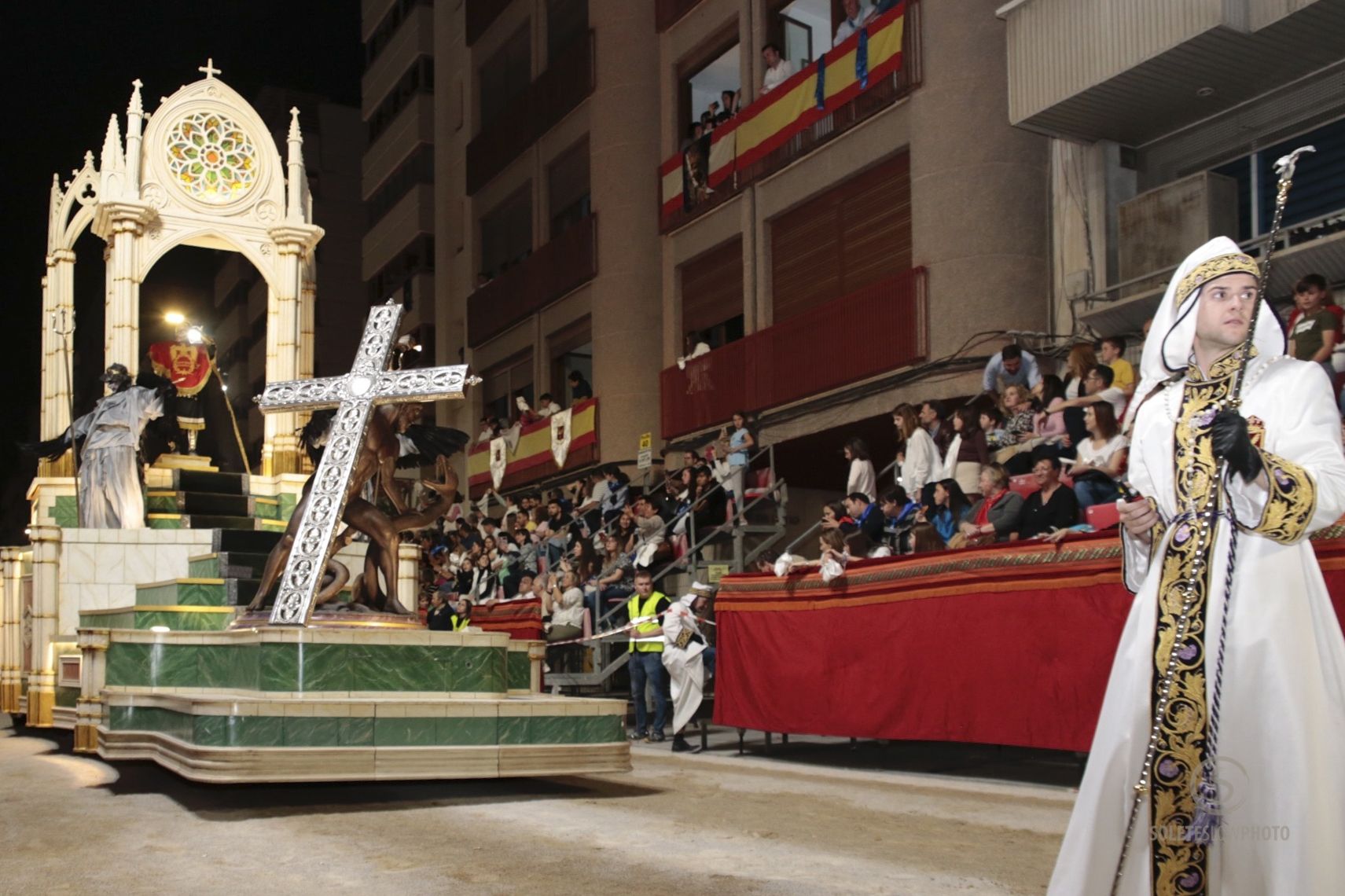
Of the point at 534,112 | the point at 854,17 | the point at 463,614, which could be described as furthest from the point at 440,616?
the point at 534,112

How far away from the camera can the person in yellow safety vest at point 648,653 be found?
559 inches

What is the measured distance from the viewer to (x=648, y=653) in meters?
14.3

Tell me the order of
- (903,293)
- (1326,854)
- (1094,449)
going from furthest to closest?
1. (903,293)
2. (1094,449)
3. (1326,854)

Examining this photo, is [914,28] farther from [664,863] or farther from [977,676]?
[664,863]

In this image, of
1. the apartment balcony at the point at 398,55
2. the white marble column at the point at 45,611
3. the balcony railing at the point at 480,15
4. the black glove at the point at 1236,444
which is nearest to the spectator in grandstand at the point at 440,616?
the white marble column at the point at 45,611

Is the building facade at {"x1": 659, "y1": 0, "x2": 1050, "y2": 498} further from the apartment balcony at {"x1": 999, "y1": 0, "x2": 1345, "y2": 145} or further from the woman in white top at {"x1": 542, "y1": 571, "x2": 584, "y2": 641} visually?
the woman in white top at {"x1": 542, "y1": 571, "x2": 584, "y2": 641}

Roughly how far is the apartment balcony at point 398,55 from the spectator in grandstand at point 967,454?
92.0 ft

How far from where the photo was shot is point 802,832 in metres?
7.45

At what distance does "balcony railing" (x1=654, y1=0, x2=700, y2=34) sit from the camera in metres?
26.4

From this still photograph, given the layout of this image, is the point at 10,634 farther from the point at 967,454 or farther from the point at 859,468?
the point at 967,454

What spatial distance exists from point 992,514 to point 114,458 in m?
9.11

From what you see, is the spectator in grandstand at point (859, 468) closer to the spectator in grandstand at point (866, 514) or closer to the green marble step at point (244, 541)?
the spectator in grandstand at point (866, 514)

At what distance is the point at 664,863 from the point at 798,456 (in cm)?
1705

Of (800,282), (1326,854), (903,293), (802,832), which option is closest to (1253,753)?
(1326,854)
